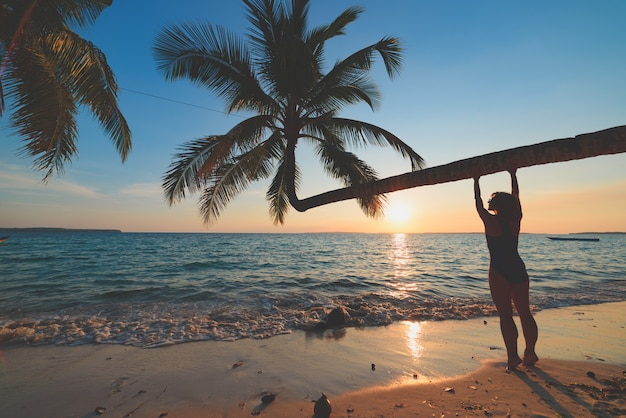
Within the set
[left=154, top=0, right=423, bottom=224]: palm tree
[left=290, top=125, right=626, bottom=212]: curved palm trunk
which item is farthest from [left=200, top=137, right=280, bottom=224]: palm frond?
[left=290, top=125, right=626, bottom=212]: curved palm trunk

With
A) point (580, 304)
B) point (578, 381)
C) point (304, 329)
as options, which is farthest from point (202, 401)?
point (580, 304)

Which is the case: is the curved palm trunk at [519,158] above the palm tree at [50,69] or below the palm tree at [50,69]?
below

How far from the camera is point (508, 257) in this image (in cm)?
409

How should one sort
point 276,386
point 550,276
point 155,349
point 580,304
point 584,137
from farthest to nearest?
point 550,276, point 580,304, point 155,349, point 276,386, point 584,137

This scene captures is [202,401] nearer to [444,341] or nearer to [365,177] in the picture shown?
[444,341]

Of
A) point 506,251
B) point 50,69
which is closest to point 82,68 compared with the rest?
point 50,69

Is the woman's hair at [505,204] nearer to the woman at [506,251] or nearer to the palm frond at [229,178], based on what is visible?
the woman at [506,251]

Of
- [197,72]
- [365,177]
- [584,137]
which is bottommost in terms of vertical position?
[584,137]

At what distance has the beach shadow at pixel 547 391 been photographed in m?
3.57

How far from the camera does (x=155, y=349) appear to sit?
6324 mm

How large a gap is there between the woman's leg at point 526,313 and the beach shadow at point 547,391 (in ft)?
0.67

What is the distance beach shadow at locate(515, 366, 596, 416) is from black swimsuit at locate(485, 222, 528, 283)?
4.94ft

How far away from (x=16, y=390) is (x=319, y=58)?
386 inches

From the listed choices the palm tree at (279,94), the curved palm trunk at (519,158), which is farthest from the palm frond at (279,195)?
the curved palm trunk at (519,158)
